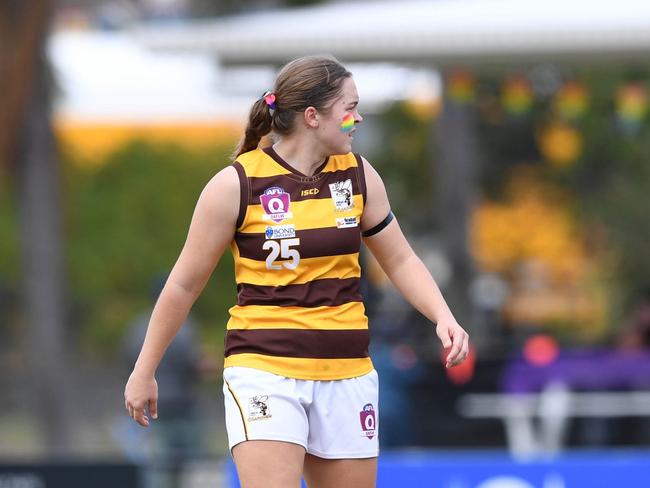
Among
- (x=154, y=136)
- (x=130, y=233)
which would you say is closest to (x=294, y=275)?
(x=130, y=233)

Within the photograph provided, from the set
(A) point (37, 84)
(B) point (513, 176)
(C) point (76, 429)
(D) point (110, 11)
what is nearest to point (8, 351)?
(C) point (76, 429)

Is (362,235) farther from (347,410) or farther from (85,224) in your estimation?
(85,224)

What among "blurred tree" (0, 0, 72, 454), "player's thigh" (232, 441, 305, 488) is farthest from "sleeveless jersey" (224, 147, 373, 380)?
"blurred tree" (0, 0, 72, 454)

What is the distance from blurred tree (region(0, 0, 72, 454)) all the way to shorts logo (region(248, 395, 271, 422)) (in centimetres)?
897

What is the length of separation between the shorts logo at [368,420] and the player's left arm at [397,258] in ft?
1.01

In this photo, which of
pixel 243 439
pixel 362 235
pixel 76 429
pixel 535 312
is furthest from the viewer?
pixel 535 312

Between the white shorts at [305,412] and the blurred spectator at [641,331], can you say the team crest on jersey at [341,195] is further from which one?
the blurred spectator at [641,331]

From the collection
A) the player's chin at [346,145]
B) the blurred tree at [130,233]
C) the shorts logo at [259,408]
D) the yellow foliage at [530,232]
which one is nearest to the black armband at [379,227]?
the player's chin at [346,145]

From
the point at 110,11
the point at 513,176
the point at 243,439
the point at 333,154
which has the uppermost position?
the point at 110,11

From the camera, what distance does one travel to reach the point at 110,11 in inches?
1008

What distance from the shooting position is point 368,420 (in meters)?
4.18

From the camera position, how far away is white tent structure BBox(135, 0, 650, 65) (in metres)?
9.84

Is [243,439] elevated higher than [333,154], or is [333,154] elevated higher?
[333,154]

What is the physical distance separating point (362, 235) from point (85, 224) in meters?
15.3
